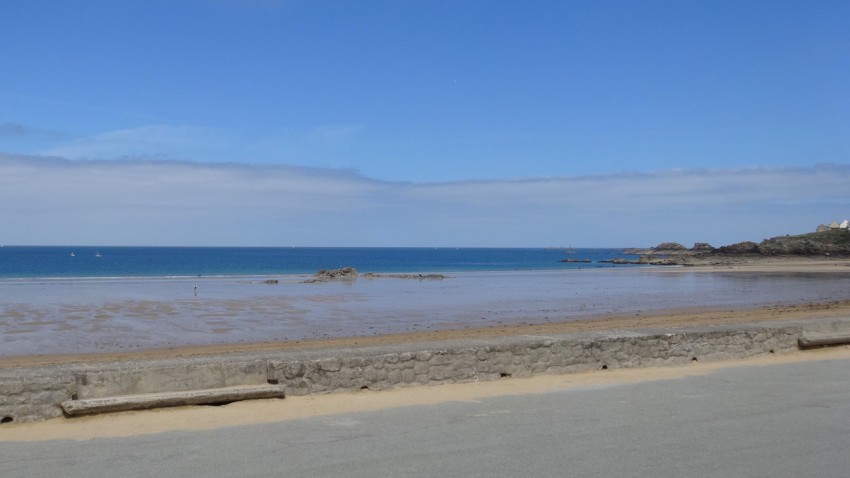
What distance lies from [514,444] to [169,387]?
10.9 feet

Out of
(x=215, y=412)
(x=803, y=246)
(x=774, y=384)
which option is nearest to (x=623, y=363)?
(x=774, y=384)

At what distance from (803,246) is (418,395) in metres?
84.5

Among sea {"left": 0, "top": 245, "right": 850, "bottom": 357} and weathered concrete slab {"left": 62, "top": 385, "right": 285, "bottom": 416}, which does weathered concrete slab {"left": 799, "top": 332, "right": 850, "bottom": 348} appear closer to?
weathered concrete slab {"left": 62, "top": 385, "right": 285, "bottom": 416}

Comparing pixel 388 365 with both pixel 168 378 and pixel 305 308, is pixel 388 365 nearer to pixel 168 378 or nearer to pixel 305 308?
pixel 168 378

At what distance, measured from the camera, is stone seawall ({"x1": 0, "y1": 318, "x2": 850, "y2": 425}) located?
6367 mm

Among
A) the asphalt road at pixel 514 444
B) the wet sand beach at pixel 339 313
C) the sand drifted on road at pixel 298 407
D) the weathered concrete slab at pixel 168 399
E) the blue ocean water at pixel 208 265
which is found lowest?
the wet sand beach at pixel 339 313

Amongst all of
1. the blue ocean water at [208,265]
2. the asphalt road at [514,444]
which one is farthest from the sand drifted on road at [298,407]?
the blue ocean water at [208,265]

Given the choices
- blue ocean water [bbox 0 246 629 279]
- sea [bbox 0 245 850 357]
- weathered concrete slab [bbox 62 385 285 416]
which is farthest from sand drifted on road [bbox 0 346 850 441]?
blue ocean water [bbox 0 246 629 279]

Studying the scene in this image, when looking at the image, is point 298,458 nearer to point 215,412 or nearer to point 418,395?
point 215,412

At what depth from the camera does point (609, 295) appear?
106 ft

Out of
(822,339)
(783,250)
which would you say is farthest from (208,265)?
(822,339)

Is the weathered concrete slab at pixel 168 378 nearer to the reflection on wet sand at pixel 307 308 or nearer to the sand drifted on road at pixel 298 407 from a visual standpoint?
the sand drifted on road at pixel 298 407

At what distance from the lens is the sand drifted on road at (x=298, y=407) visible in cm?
594

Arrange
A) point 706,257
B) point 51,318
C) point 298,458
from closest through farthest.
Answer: point 298,458 < point 51,318 < point 706,257
